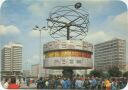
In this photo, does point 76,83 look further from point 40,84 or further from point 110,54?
point 110,54

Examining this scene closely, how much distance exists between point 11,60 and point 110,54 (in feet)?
23.7

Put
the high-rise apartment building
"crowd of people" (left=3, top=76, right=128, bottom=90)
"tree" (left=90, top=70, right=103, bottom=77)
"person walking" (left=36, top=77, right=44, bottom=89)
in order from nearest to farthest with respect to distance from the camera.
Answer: "crowd of people" (left=3, top=76, right=128, bottom=90), "person walking" (left=36, top=77, right=44, bottom=89), the high-rise apartment building, "tree" (left=90, top=70, right=103, bottom=77)

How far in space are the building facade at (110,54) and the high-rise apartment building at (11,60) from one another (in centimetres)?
559

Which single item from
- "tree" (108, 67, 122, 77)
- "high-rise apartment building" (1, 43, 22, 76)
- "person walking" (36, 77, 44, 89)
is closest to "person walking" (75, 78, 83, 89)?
"person walking" (36, 77, 44, 89)

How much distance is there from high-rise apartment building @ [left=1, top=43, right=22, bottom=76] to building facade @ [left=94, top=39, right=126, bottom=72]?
5.59 meters

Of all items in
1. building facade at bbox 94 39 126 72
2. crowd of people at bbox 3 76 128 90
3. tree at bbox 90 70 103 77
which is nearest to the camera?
crowd of people at bbox 3 76 128 90

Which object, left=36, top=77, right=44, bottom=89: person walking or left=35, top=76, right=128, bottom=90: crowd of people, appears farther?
left=36, top=77, right=44, bottom=89: person walking

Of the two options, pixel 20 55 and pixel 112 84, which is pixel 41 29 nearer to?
pixel 20 55

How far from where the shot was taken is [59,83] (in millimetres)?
20328

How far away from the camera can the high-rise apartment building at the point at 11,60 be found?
70.7ft

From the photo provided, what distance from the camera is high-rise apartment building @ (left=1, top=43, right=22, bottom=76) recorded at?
21.5 meters

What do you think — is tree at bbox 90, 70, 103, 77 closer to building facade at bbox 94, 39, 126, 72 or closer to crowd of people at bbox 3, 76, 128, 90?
building facade at bbox 94, 39, 126, 72

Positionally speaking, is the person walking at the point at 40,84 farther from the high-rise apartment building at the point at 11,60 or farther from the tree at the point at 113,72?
the tree at the point at 113,72

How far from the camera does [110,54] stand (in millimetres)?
25188
